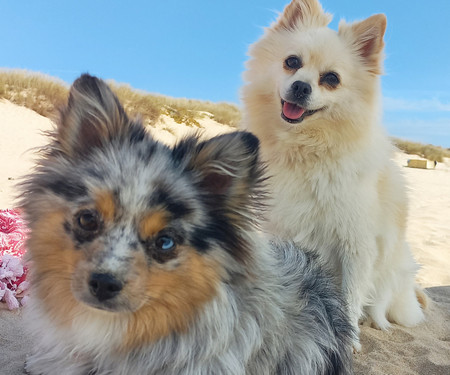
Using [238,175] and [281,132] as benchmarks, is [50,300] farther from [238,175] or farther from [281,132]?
[281,132]

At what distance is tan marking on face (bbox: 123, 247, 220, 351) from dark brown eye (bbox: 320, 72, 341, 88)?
2.46 m

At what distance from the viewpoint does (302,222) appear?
4406 millimetres

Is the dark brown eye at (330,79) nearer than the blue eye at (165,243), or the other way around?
the blue eye at (165,243)

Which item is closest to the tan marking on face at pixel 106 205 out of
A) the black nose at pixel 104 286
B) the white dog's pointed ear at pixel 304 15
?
the black nose at pixel 104 286

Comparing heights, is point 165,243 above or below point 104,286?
above

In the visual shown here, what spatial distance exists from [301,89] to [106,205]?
7.97 feet

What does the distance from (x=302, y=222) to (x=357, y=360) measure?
124 cm

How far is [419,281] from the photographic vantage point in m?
6.92

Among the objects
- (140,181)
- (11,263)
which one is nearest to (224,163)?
(140,181)

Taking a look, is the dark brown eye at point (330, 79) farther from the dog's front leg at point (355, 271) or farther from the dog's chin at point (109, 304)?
the dog's chin at point (109, 304)

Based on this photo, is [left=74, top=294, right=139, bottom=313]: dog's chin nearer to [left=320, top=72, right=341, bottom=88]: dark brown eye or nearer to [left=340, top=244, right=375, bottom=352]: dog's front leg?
[left=340, top=244, right=375, bottom=352]: dog's front leg

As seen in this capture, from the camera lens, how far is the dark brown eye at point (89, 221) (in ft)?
7.40

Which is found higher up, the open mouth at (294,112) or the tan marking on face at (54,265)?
the open mouth at (294,112)

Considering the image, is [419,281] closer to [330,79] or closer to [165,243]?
[330,79]
